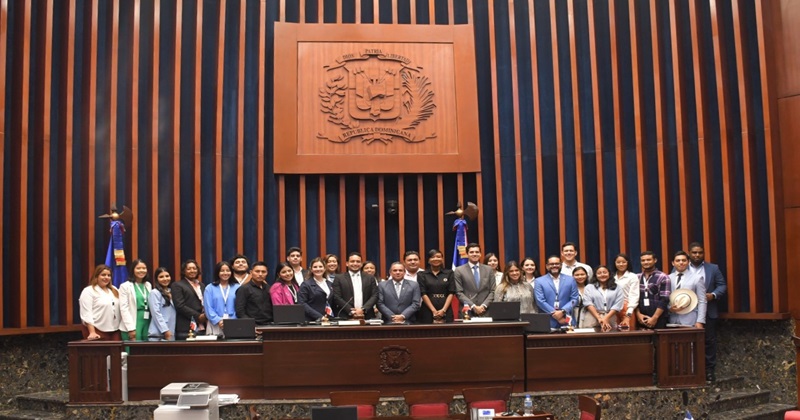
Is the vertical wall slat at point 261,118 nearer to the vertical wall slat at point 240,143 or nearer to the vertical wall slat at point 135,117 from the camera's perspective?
the vertical wall slat at point 240,143

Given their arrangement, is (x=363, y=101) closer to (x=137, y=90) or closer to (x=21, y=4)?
(x=137, y=90)

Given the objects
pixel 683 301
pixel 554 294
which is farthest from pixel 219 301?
pixel 683 301

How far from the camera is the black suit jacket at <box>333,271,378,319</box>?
7.34m

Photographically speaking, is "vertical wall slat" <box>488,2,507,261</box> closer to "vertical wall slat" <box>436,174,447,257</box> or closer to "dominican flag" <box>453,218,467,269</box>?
"vertical wall slat" <box>436,174,447,257</box>

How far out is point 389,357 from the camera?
6.73 m

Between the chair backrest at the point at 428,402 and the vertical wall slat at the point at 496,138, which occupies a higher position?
the vertical wall slat at the point at 496,138

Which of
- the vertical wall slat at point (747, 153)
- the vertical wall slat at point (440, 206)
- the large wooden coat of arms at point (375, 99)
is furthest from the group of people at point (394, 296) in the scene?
the large wooden coat of arms at point (375, 99)

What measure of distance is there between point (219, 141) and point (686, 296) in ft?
16.6

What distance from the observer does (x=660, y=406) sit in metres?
6.82

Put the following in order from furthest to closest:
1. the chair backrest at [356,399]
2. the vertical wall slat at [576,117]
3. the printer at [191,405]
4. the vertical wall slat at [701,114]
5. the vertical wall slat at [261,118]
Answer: the vertical wall slat at [576,117] < the vertical wall slat at [261,118] < the vertical wall slat at [701,114] < the chair backrest at [356,399] < the printer at [191,405]

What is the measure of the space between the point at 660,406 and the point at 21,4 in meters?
6.83

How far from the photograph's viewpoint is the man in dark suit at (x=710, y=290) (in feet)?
25.6

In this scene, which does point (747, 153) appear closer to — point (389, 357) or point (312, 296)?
point (389, 357)

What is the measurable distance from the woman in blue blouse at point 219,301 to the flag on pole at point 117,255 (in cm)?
113
